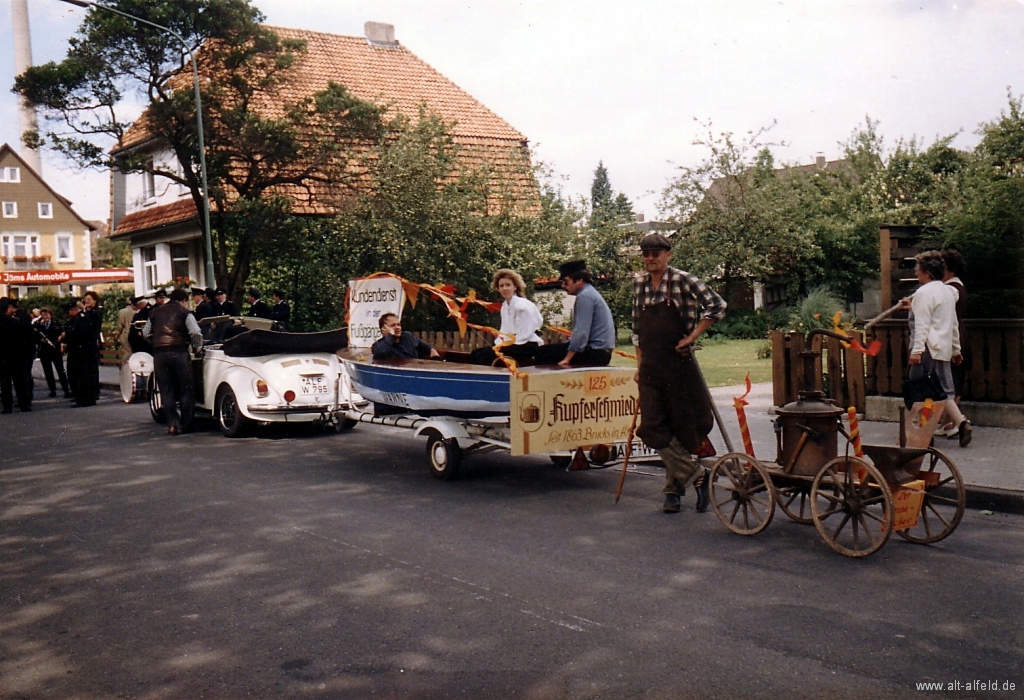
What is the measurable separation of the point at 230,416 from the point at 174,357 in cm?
125

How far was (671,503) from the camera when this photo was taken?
7512mm

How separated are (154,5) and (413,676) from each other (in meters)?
21.1

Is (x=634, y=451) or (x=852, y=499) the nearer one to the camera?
(x=852, y=499)

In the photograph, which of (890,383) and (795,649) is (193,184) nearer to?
(890,383)

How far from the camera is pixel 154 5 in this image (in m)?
21.9

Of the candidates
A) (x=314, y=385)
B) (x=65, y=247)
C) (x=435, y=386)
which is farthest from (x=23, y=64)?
(x=65, y=247)

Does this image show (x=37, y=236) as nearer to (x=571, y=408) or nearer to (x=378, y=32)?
(x=378, y=32)

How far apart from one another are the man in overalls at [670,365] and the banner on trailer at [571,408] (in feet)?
2.80

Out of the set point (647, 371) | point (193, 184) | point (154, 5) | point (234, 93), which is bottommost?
point (647, 371)

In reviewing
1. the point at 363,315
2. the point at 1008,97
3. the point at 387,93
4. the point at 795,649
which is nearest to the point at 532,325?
the point at 363,315

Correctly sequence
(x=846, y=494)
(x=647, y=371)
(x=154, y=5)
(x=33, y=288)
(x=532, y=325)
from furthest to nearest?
(x=33, y=288), (x=154, y=5), (x=532, y=325), (x=647, y=371), (x=846, y=494)

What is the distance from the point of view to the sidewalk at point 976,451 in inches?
293

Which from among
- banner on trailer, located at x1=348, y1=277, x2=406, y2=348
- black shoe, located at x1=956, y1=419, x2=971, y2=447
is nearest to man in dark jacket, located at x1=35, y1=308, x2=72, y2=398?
banner on trailer, located at x1=348, y1=277, x2=406, y2=348

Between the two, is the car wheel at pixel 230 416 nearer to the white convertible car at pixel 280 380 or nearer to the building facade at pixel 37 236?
the white convertible car at pixel 280 380
